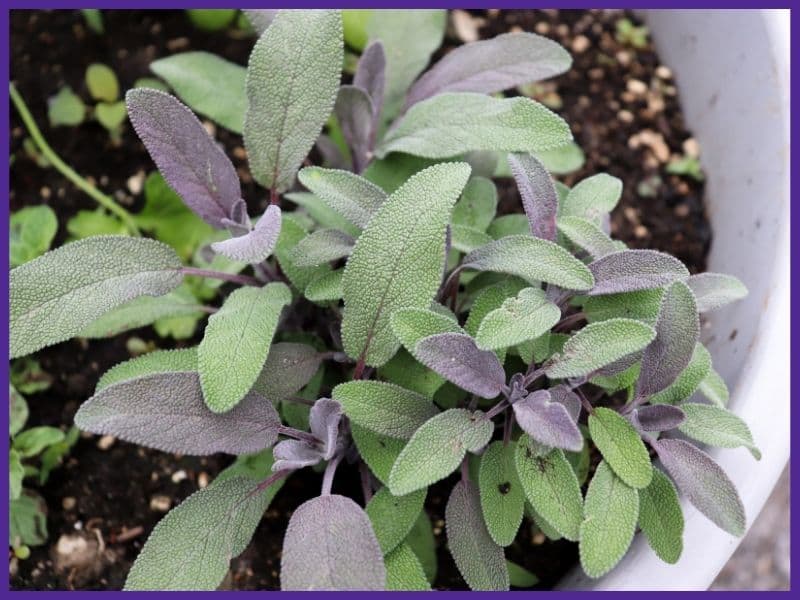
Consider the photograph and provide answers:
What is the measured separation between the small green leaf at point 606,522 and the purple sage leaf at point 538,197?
0.73ft

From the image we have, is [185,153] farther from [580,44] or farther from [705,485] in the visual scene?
[580,44]

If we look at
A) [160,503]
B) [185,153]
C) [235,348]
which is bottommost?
[160,503]

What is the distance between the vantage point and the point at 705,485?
784 mm

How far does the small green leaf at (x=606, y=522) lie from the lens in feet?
2.40

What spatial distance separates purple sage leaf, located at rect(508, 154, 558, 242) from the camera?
32.3 inches

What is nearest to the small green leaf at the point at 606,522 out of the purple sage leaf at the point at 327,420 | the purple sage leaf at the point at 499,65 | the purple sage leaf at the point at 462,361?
the purple sage leaf at the point at 462,361

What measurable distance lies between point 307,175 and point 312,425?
9.2 inches

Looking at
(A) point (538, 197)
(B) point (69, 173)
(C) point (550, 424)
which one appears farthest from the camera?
(B) point (69, 173)

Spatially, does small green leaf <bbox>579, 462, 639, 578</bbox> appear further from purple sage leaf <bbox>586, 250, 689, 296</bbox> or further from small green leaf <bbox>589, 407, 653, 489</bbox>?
purple sage leaf <bbox>586, 250, 689, 296</bbox>

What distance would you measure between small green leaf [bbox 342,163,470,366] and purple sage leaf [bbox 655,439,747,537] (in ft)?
0.87

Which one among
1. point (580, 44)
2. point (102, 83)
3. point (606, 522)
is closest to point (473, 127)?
point (606, 522)

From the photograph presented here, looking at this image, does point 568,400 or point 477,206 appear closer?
point 568,400

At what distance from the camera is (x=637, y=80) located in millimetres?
1313

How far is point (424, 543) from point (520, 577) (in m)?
0.12
